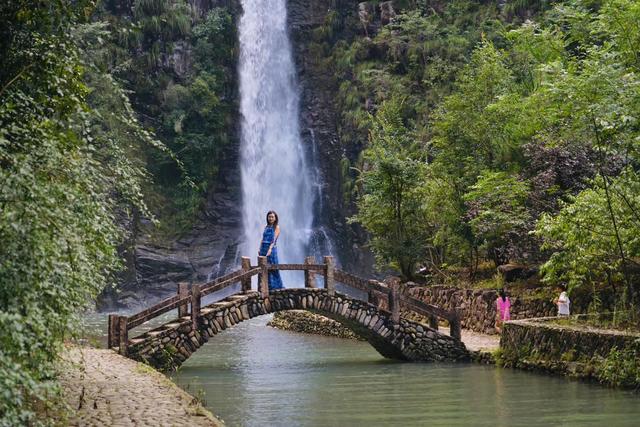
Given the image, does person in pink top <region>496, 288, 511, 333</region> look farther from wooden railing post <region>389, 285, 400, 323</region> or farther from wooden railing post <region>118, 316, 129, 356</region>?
wooden railing post <region>118, 316, 129, 356</region>

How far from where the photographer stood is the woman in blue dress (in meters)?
20.8

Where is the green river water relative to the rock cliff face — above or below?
below

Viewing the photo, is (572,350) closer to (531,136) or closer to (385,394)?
(385,394)

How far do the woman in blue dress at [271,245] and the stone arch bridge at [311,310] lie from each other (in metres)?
0.28

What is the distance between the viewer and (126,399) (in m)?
12.2

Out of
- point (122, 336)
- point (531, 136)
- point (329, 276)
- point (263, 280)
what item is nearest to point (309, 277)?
point (329, 276)

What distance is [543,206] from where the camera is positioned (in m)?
24.3

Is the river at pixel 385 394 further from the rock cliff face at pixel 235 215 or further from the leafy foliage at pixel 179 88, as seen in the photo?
the leafy foliage at pixel 179 88

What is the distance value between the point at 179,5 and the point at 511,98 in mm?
28330

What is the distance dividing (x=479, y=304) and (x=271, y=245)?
7.28 m

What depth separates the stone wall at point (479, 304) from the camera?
78.0 ft

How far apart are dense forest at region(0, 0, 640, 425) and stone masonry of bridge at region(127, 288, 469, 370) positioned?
9.99 ft

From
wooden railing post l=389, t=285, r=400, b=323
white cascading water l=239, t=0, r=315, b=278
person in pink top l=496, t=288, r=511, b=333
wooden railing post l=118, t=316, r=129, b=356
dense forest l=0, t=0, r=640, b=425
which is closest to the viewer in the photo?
dense forest l=0, t=0, r=640, b=425

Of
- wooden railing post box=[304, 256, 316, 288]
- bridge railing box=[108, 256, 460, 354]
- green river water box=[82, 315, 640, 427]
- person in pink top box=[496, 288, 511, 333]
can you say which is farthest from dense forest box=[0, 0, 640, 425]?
wooden railing post box=[304, 256, 316, 288]
